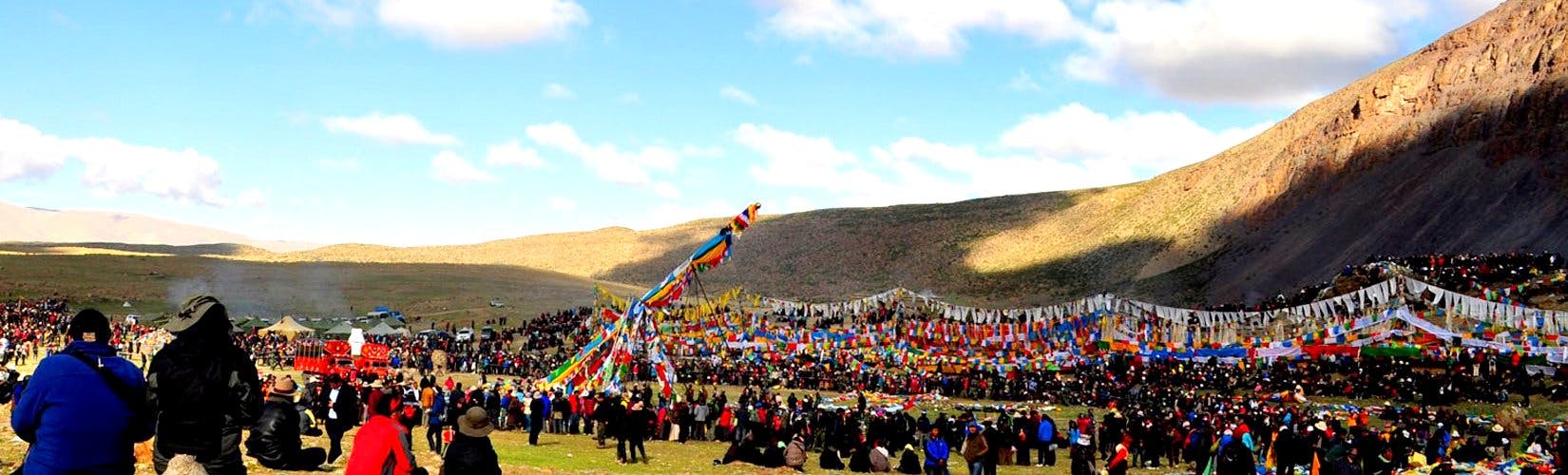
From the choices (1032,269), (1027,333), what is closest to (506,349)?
(1027,333)

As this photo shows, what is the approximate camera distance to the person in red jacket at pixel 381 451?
803 cm

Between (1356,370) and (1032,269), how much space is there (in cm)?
6831

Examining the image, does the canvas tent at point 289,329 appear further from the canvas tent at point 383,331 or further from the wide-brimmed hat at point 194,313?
the wide-brimmed hat at point 194,313

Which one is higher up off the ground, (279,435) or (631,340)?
(631,340)

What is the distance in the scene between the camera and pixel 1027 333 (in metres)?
45.1

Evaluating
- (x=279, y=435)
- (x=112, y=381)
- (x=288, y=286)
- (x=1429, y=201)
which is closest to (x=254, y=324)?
(x=288, y=286)

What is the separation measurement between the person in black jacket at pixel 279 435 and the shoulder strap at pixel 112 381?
2890 mm

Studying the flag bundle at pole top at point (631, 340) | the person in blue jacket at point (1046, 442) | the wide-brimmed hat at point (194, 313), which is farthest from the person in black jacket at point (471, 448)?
the flag bundle at pole top at point (631, 340)

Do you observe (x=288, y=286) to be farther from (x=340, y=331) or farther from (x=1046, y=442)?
(x=1046, y=442)

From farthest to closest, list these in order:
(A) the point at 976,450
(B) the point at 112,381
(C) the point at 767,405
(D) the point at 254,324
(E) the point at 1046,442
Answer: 1. (D) the point at 254,324
2. (C) the point at 767,405
3. (E) the point at 1046,442
4. (A) the point at 976,450
5. (B) the point at 112,381

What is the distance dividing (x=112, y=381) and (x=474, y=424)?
2292 millimetres

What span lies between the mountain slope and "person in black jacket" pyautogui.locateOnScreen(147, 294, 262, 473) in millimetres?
59742

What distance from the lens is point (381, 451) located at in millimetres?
8023

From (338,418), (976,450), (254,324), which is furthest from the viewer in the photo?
(254,324)
